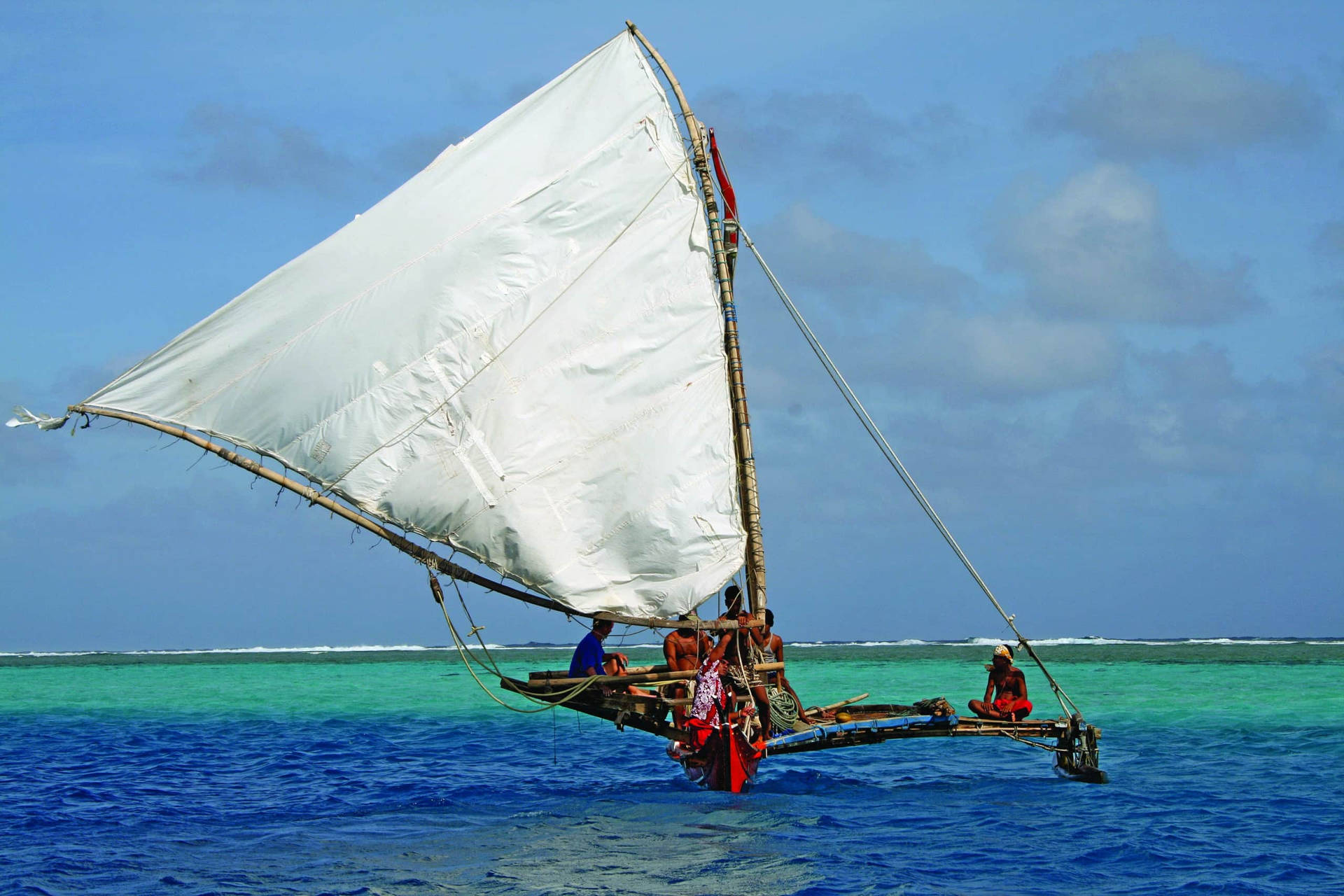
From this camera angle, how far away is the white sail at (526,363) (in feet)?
46.3

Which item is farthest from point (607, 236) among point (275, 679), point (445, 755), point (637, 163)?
point (275, 679)

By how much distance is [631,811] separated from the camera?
15.9m

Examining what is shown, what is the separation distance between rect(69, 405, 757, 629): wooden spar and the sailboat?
0.03 m

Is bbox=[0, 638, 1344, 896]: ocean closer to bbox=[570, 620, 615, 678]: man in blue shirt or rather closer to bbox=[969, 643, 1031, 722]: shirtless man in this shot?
bbox=[969, 643, 1031, 722]: shirtless man

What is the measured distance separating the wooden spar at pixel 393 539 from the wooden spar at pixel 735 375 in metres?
0.94

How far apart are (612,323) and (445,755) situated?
11.5 m

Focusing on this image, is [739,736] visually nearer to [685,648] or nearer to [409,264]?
[685,648]

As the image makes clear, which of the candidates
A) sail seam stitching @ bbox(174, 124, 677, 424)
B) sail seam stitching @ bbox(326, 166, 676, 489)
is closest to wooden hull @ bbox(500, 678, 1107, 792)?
sail seam stitching @ bbox(326, 166, 676, 489)

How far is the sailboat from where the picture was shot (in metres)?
14.1

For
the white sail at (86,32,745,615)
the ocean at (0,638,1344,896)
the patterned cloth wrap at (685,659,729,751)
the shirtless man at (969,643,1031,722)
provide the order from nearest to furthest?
the ocean at (0,638,1344,896), the white sail at (86,32,745,615), the patterned cloth wrap at (685,659,729,751), the shirtless man at (969,643,1031,722)

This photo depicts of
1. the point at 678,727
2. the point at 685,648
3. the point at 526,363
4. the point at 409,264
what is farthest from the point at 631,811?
the point at 409,264

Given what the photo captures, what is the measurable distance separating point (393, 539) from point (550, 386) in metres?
2.62

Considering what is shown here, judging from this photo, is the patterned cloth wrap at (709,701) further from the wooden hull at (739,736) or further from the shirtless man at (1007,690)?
the shirtless man at (1007,690)

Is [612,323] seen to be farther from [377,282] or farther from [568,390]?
[377,282]
